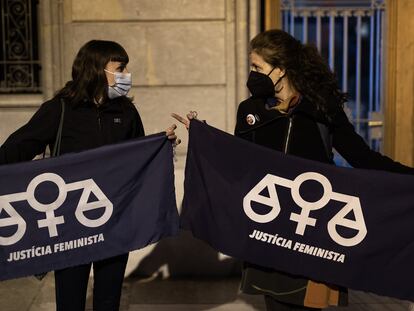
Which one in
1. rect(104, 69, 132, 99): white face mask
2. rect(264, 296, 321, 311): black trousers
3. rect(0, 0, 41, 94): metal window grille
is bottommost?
rect(264, 296, 321, 311): black trousers

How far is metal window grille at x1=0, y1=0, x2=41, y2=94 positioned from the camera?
6.18 m

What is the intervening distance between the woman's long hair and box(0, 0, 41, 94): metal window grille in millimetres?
2628

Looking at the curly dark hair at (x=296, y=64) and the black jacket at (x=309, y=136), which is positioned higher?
the curly dark hair at (x=296, y=64)

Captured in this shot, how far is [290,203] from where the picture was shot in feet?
11.1

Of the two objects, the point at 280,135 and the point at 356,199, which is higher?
the point at 280,135

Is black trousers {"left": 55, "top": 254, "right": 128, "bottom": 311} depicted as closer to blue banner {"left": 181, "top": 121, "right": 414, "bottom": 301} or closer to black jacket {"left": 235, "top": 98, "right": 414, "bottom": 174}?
blue banner {"left": 181, "top": 121, "right": 414, "bottom": 301}

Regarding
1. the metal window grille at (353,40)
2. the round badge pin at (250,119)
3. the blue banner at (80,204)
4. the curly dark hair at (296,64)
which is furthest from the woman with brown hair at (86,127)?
the metal window grille at (353,40)

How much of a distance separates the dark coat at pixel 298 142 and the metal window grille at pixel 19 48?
3.32 metres

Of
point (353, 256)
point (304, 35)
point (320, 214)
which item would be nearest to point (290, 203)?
point (320, 214)

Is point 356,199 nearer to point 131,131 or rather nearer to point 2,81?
point 131,131

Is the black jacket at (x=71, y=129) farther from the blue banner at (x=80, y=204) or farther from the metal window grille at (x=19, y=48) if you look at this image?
the metal window grille at (x=19, y=48)

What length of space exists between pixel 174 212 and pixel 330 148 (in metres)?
0.95

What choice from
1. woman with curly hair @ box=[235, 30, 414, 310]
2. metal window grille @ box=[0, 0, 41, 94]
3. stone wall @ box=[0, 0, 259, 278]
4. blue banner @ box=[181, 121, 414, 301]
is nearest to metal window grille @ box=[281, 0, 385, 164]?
stone wall @ box=[0, 0, 259, 278]

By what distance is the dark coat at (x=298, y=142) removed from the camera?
131 inches
